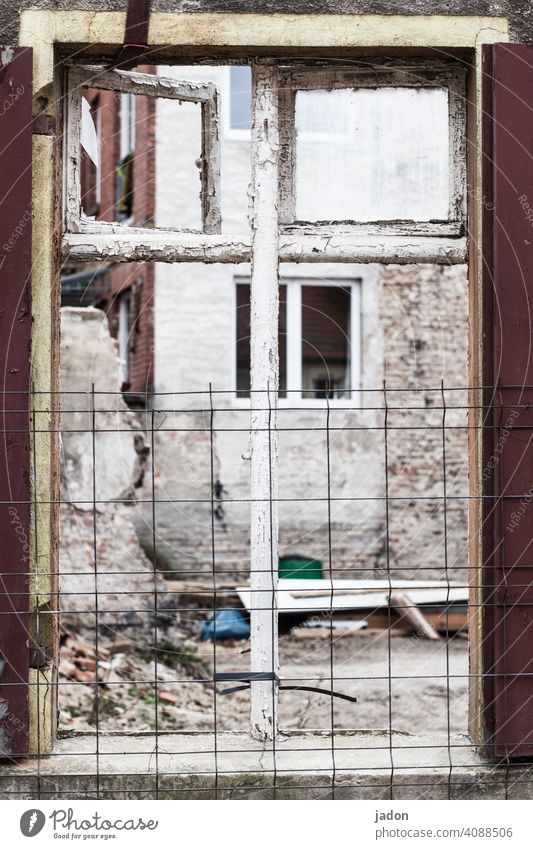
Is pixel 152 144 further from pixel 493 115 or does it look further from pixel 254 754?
pixel 254 754

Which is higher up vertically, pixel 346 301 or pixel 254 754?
pixel 346 301

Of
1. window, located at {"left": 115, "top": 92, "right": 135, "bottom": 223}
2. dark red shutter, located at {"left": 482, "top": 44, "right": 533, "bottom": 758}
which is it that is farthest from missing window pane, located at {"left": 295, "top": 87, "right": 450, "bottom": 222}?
window, located at {"left": 115, "top": 92, "right": 135, "bottom": 223}

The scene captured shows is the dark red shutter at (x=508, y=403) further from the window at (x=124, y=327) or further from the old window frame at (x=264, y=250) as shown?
the window at (x=124, y=327)

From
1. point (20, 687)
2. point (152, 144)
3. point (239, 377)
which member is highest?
point (152, 144)

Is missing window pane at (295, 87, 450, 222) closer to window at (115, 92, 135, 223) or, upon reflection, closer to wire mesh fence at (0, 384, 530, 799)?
wire mesh fence at (0, 384, 530, 799)

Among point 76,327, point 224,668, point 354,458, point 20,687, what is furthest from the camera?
point 354,458

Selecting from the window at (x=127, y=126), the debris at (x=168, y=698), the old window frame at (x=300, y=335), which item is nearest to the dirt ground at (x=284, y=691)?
the debris at (x=168, y=698)

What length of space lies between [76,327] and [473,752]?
624 cm

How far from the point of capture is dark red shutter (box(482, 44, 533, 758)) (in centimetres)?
293

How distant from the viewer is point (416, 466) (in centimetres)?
1030

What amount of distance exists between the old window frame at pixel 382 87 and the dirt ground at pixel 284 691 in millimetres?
2509

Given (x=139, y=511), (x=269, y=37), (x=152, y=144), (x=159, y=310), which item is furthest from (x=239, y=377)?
(x=269, y=37)
